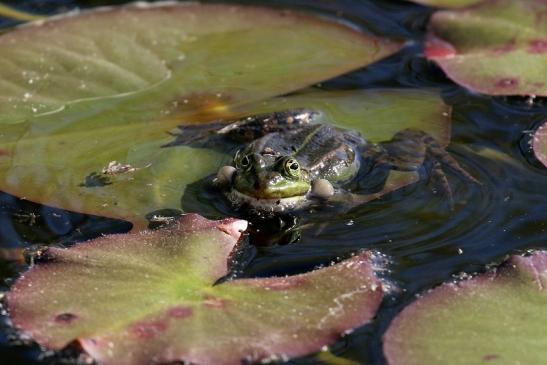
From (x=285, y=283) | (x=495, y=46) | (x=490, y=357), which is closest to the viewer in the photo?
Answer: (x=490, y=357)

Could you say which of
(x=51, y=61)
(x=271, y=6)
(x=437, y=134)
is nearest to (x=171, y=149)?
(x=51, y=61)

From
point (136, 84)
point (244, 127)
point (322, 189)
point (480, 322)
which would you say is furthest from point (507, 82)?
point (480, 322)

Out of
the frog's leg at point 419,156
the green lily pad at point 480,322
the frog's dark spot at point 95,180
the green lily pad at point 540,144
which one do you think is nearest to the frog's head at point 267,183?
the frog's leg at point 419,156

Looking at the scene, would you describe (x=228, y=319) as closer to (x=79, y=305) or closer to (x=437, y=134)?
(x=79, y=305)

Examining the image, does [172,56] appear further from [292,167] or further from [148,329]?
[148,329]

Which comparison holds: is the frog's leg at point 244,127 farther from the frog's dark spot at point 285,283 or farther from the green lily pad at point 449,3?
the green lily pad at point 449,3
